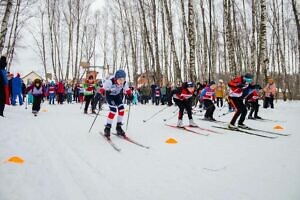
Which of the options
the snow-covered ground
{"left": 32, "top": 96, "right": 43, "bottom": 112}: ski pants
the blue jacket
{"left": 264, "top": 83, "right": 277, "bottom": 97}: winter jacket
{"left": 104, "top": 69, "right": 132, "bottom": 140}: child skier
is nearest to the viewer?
the snow-covered ground

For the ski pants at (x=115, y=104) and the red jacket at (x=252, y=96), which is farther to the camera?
the red jacket at (x=252, y=96)

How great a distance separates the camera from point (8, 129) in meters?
7.37

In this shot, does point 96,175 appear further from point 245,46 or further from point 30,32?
point 30,32

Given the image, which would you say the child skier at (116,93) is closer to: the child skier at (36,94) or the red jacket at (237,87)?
the red jacket at (237,87)

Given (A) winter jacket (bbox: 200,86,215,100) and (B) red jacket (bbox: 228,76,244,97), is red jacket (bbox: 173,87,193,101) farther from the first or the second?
(A) winter jacket (bbox: 200,86,215,100)

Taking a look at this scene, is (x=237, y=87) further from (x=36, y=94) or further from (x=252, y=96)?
(x=36, y=94)

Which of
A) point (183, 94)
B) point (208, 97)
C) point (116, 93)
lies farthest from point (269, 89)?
point (116, 93)

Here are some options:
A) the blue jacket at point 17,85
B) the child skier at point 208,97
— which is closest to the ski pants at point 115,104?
the child skier at point 208,97

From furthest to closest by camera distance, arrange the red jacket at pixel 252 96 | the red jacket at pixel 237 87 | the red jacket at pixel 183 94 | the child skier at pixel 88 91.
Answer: the child skier at pixel 88 91 < the red jacket at pixel 252 96 < the red jacket at pixel 183 94 < the red jacket at pixel 237 87

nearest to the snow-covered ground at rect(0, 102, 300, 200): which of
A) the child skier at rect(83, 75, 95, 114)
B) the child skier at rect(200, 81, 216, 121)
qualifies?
the child skier at rect(200, 81, 216, 121)

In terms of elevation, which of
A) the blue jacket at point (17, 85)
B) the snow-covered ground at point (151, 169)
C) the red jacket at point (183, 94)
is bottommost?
the snow-covered ground at point (151, 169)

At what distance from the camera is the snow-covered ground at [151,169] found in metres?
3.22

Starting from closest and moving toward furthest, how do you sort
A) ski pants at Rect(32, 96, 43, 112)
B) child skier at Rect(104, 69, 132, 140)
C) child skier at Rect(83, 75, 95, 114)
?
child skier at Rect(104, 69, 132, 140) → ski pants at Rect(32, 96, 43, 112) → child skier at Rect(83, 75, 95, 114)

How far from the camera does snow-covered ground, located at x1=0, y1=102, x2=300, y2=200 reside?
3219 millimetres
